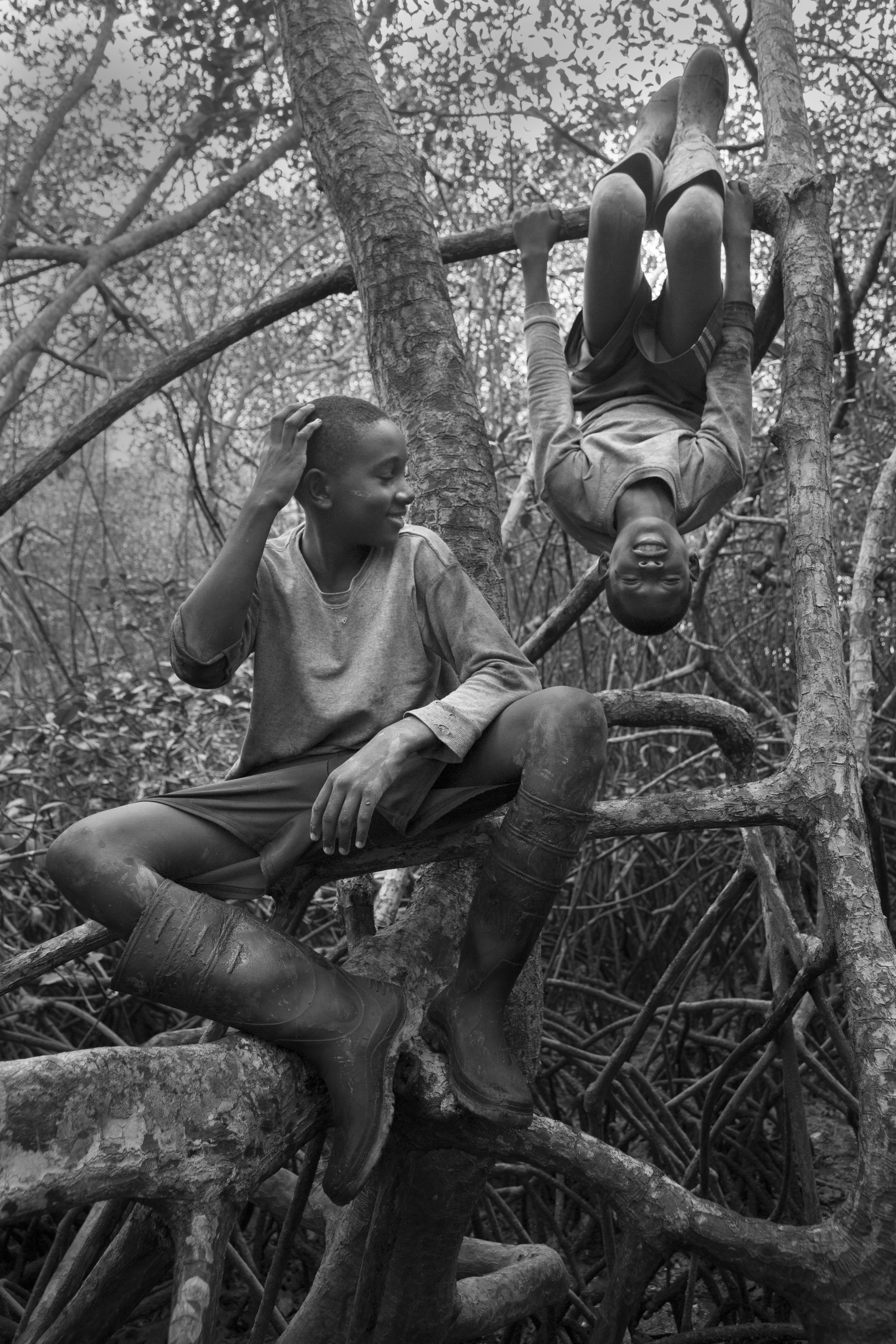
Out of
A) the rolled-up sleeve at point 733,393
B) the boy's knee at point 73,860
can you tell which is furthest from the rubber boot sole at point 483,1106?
the rolled-up sleeve at point 733,393

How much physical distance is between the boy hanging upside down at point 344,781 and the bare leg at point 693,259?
28.3 inches

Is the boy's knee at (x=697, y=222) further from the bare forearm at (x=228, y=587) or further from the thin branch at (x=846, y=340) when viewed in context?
the bare forearm at (x=228, y=587)

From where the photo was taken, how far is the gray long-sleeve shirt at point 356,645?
63.2 inches

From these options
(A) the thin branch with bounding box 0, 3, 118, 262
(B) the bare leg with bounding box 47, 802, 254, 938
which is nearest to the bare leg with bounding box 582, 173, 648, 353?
(B) the bare leg with bounding box 47, 802, 254, 938

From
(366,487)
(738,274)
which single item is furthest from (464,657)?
(738,274)

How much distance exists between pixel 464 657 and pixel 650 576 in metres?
0.36

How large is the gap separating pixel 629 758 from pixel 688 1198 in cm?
307

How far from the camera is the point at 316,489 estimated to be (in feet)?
5.27

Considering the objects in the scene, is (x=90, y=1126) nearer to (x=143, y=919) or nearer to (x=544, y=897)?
(x=143, y=919)

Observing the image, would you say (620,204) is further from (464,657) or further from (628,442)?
(464,657)

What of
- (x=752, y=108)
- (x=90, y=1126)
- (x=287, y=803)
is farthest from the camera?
(x=752, y=108)

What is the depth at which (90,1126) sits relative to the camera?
1198 millimetres

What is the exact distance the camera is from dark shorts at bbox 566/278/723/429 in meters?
2.11

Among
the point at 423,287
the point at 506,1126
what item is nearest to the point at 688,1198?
the point at 506,1126
